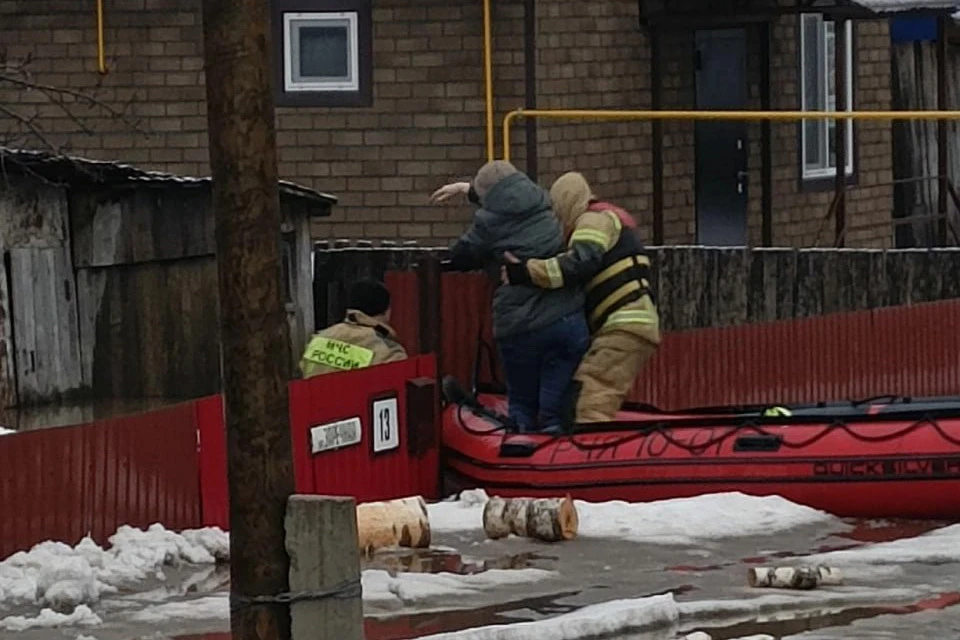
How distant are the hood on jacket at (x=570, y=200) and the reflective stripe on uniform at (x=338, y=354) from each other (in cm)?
142

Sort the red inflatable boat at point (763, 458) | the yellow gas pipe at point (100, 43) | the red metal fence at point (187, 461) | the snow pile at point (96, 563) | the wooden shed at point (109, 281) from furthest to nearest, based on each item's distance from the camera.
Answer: the yellow gas pipe at point (100, 43) → the wooden shed at point (109, 281) → the red inflatable boat at point (763, 458) → the red metal fence at point (187, 461) → the snow pile at point (96, 563)

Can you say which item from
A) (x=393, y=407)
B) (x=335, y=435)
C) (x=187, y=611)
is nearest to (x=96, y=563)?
(x=187, y=611)

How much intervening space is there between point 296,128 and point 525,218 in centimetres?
513

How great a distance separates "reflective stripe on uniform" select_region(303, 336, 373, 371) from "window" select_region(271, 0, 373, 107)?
515 cm

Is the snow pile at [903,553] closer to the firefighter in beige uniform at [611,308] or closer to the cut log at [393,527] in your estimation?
the cut log at [393,527]

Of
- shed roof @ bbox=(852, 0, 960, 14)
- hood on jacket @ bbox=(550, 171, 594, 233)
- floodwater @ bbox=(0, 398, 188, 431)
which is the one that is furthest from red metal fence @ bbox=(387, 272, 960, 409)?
shed roof @ bbox=(852, 0, 960, 14)

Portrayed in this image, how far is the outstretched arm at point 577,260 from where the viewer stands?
13.0 meters

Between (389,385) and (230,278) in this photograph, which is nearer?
(230,278)

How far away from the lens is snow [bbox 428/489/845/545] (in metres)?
11.6

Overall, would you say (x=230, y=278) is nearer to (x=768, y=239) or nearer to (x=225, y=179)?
(x=225, y=179)

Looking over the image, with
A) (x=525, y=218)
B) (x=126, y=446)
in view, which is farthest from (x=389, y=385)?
(x=126, y=446)

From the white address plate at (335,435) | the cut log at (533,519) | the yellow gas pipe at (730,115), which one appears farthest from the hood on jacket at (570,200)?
the yellow gas pipe at (730,115)

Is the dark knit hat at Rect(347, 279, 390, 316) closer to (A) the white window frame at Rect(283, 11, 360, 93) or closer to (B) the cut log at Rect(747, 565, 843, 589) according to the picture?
(B) the cut log at Rect(747, 565, 843, 589)

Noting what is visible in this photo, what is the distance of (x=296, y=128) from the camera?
18.0 m
